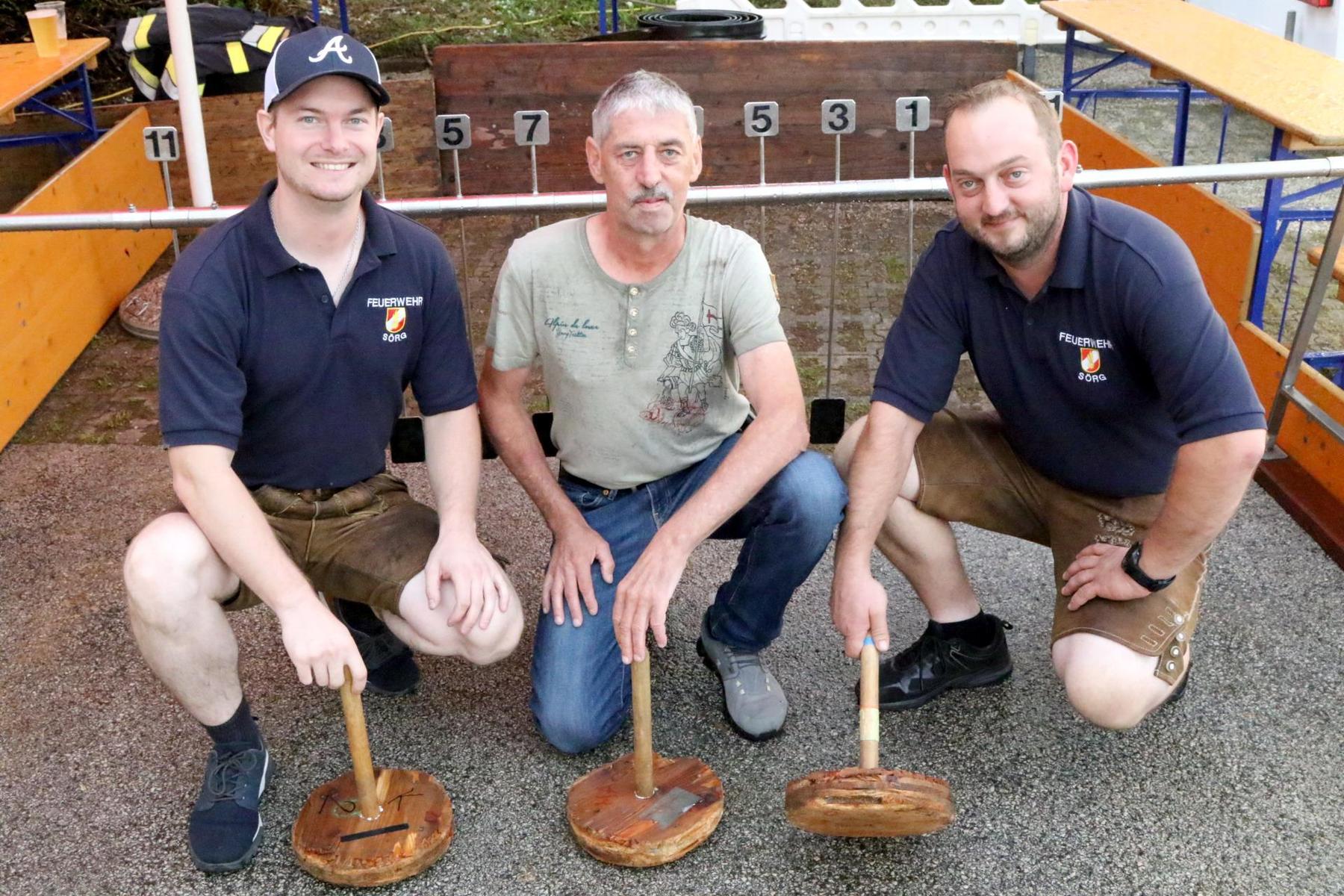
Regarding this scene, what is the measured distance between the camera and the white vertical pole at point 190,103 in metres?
4.83

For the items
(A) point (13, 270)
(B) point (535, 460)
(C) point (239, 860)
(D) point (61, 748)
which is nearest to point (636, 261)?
(B) point (535, 460)

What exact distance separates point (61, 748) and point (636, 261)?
1790 mm

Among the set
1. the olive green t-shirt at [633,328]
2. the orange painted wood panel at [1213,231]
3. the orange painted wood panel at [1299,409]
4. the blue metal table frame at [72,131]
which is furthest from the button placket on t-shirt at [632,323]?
the blue metal table frame at [72,131]

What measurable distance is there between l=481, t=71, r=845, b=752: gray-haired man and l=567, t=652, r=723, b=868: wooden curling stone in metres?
0.17

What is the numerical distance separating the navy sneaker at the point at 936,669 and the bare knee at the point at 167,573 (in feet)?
5.26

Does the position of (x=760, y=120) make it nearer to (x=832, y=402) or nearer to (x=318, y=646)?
(x=832, y=402)

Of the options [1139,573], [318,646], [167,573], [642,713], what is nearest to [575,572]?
[642,713]

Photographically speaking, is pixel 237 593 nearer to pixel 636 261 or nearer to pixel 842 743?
pixel 636 261

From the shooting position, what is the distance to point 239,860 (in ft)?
8.76

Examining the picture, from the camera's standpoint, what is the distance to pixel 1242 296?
4340mm

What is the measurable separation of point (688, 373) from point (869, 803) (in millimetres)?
1075

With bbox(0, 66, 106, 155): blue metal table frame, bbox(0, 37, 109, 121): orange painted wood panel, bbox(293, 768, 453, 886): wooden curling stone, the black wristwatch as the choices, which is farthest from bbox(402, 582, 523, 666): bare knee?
bbox(0, 66, 106, 155): blue metal table frame

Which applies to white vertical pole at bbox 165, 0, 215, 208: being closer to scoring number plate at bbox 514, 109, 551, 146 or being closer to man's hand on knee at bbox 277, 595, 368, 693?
scoring number plate at bbox 514, 109, 551, 146

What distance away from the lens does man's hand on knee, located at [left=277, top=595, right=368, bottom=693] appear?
2523mm
